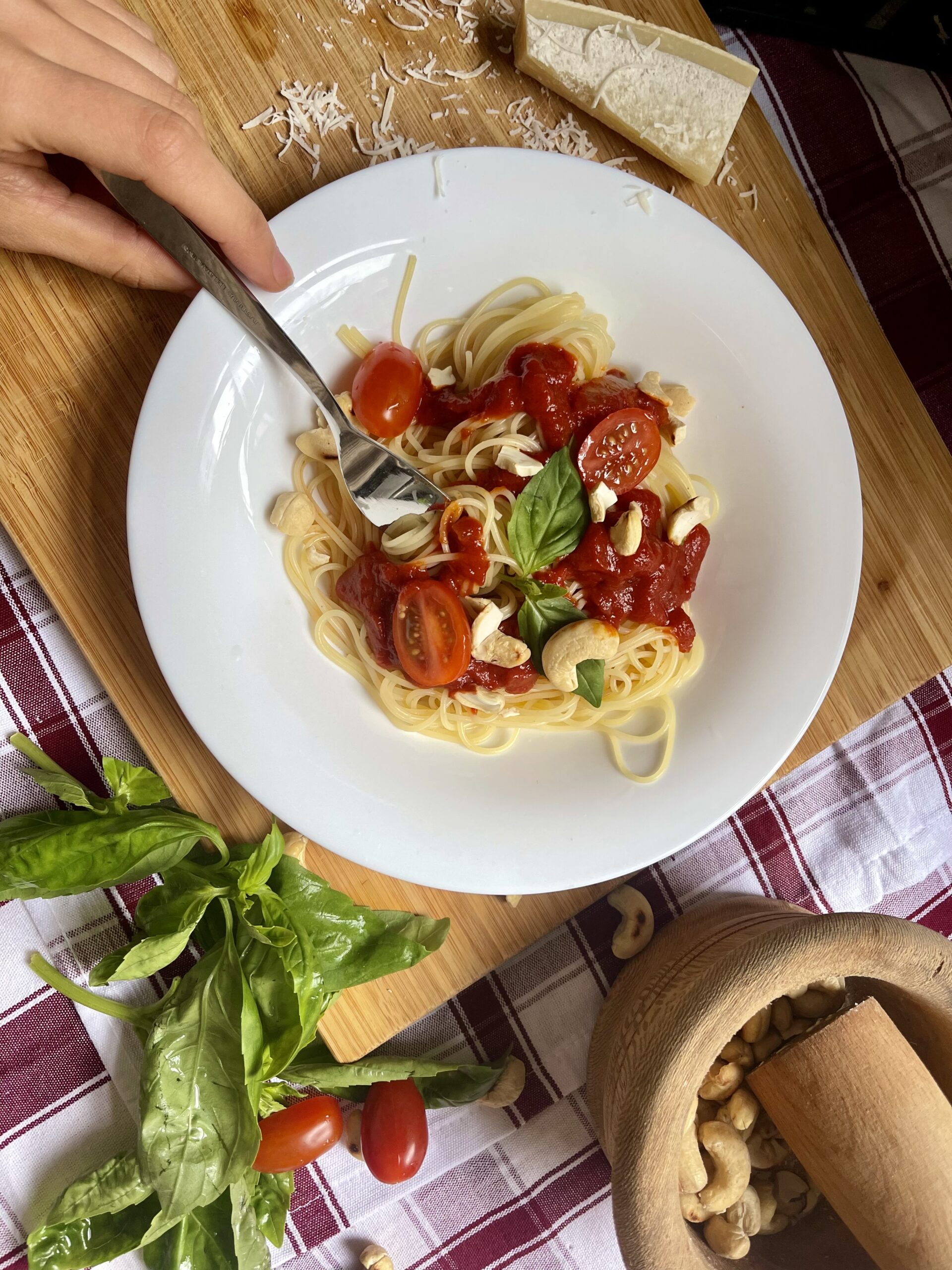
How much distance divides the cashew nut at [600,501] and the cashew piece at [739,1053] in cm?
174

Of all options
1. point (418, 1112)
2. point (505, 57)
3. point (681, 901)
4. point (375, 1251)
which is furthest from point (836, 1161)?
point (505, 57)

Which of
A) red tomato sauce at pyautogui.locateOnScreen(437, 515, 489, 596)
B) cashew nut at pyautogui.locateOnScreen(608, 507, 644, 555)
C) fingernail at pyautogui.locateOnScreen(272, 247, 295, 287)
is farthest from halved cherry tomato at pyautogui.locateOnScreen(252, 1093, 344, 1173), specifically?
fingernail at pyautogui.locateOnScreen(272, 247, 295, 287)

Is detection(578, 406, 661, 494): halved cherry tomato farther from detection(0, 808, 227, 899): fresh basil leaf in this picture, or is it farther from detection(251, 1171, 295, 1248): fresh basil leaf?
detection(251, 1171, 295, 1248): fresh basil leaf

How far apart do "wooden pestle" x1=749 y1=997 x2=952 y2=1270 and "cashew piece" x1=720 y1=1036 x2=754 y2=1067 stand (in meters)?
0.20

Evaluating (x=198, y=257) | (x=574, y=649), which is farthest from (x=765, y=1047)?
(x=198, y=257)

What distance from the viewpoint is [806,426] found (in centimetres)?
264

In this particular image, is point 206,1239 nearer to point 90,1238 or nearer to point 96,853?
point 90,1238

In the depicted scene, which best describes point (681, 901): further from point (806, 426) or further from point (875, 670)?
point (806, 426)

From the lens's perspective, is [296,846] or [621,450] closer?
[621,450]

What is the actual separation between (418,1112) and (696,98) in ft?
11.0

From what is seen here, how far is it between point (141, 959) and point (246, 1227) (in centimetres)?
111

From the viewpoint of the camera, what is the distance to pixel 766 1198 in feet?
9.96

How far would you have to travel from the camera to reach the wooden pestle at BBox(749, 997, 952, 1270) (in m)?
2.66

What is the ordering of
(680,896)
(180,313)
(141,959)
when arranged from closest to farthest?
(141,959), (180,313), (680,896)
